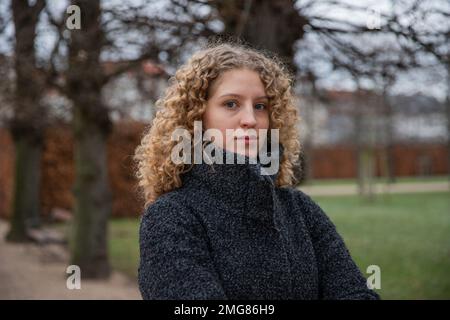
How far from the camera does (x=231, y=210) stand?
1.74m

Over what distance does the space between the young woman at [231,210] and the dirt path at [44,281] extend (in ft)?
19.8

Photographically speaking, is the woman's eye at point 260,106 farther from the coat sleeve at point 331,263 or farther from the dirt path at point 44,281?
the dirt path at point 44,281

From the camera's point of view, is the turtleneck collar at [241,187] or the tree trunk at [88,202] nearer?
the turtleneck collar at [241,187]

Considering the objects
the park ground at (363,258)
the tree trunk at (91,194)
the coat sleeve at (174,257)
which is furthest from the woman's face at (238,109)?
the tree trunk at (91,194)

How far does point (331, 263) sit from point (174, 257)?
1.78 ft

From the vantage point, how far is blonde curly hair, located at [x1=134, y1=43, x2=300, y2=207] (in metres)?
1.85

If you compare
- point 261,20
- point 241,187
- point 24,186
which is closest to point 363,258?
point 261,20

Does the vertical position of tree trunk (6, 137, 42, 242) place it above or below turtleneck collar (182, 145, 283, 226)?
below

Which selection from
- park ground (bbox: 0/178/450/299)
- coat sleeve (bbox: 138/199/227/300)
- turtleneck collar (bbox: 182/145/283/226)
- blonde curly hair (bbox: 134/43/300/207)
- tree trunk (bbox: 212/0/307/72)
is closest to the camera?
coat sleeve (bbox: 138/199/227/300)

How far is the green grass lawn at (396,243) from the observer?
7.85m

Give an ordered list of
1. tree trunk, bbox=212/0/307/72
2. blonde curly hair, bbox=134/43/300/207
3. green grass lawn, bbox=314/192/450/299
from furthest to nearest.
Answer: green grass lawn, bbox=314/192/450/299, tree trunk, bbox=212/0/307/72, blonde curly hair, bbox=134/43/300/207

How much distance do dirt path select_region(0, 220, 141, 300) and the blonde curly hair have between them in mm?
5968

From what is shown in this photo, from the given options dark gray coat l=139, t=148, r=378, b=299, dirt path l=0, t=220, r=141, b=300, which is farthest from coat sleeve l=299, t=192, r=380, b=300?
dirt path l=0, t=220, r=141, b=300

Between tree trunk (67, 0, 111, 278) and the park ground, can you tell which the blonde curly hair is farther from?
tree trunk (67, 0, 111, 278)
